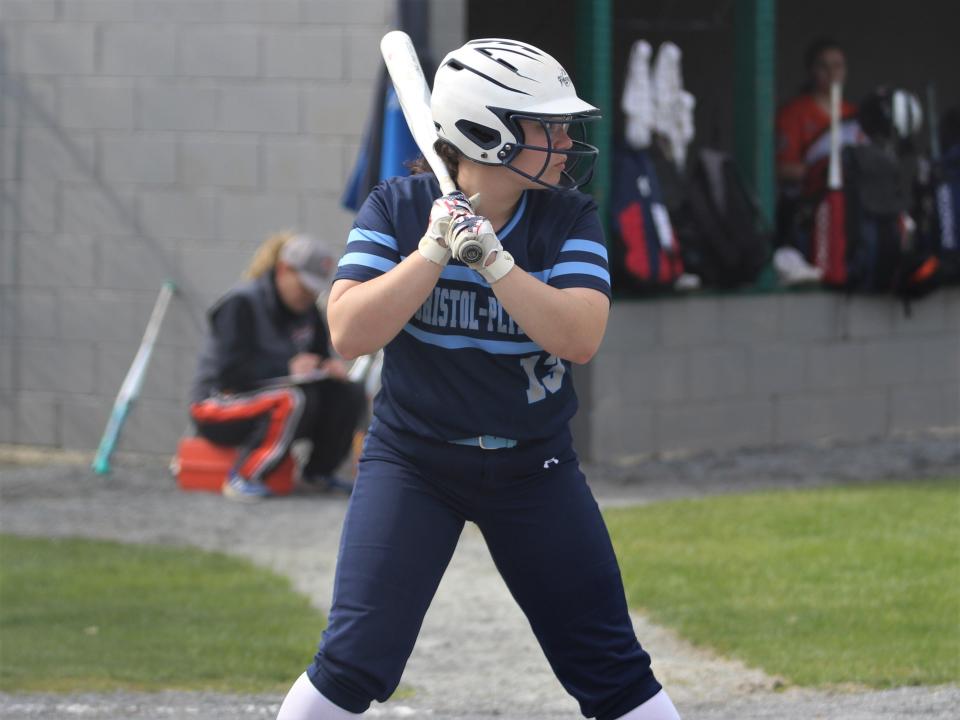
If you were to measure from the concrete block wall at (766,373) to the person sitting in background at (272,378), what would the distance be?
151 cm

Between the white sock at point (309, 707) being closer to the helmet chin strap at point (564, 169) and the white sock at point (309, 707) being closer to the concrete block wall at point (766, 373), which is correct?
the helmet chin strap at point (564, 169)

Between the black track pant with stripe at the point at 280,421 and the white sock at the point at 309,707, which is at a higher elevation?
the white sock at the point at 309,707

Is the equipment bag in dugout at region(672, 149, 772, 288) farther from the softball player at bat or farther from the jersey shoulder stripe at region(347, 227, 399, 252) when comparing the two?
the jersey shoulder stripe at region(347, 227, 399, 252)

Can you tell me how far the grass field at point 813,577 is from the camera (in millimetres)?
5586

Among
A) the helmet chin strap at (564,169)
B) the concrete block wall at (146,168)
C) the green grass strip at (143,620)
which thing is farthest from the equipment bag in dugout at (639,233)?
the helmet chin strap at (564,169)

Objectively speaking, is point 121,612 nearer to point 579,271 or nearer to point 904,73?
point 579,271

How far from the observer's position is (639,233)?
934 centimetres

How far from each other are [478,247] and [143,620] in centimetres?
346

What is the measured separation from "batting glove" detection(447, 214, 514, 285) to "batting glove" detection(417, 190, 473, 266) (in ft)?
0.06

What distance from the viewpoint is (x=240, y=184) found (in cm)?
948

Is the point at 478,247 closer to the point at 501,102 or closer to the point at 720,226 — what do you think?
the point at 501,102

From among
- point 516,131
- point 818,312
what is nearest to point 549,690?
point 516,131

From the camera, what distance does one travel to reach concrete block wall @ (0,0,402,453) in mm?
9312

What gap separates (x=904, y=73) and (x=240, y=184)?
236 inches
